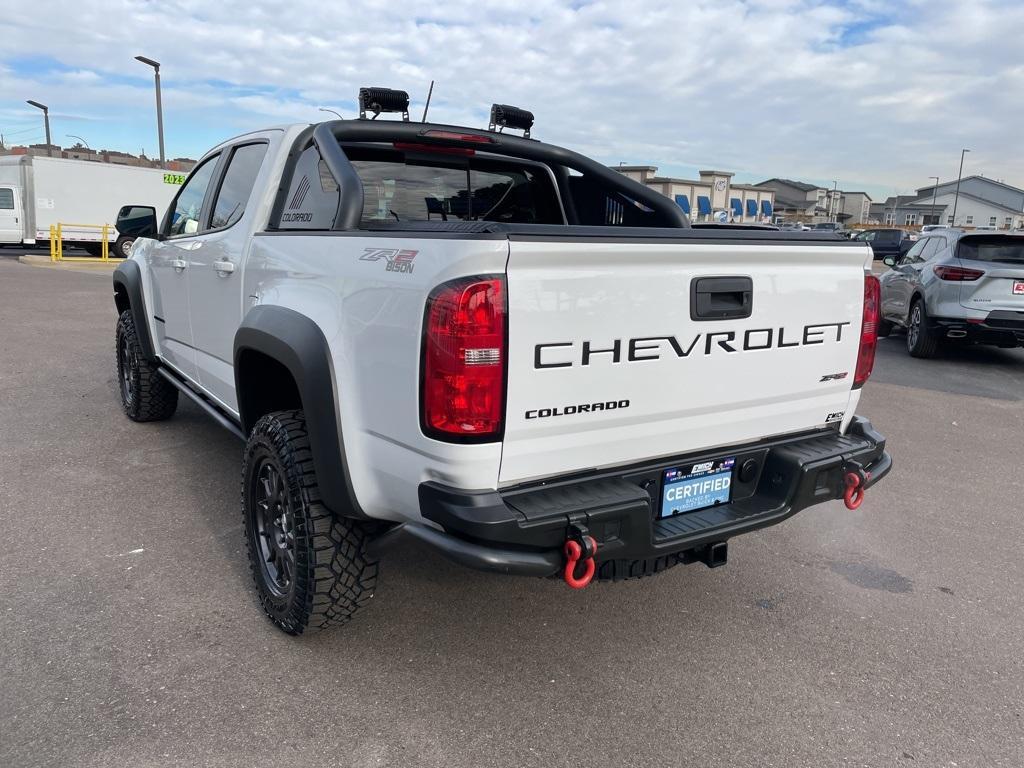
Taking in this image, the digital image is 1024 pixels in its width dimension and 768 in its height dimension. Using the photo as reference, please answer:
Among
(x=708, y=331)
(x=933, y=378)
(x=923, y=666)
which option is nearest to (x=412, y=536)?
(x=708, y=331)

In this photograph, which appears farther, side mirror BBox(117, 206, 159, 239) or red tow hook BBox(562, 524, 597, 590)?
side mirror BBox(117, 206, 159, 239)

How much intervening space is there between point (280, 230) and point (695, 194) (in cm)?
3926

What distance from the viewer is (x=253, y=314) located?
314 cm

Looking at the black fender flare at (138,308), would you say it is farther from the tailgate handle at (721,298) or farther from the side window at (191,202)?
the tailgate handle at (721,298)

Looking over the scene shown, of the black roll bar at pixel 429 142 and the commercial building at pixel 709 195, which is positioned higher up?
the commercial building at pixel 709 195

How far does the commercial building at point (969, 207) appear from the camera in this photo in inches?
3317

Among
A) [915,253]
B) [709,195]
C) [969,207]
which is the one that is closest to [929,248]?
[915,253]

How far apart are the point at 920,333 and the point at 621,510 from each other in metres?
8.82

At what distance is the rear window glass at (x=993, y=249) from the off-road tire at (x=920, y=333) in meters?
0.77

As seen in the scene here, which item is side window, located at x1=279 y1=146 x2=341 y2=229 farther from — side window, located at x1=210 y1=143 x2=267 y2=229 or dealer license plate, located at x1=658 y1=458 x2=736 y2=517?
dealer license plate, located at x1=658 y1=458 x2=736 y2=517

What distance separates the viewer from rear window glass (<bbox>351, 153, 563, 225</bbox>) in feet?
12.0

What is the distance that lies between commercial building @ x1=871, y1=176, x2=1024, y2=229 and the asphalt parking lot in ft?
299

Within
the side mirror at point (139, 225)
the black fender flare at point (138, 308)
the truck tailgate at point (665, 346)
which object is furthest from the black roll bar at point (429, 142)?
the black fender flare at point (138, 308)

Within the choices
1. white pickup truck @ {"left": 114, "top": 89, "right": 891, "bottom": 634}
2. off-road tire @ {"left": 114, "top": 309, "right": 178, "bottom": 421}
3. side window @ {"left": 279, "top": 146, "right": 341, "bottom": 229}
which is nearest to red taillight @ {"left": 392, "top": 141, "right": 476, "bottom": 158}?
white pickup truck @ {"left": 114, "top": 89, "right": 891, "bottom": 634}
